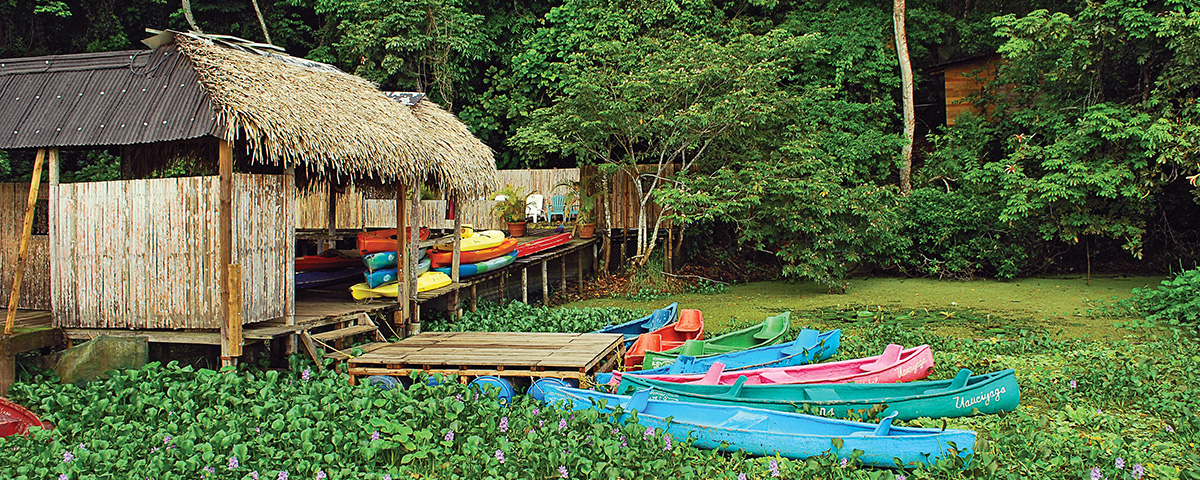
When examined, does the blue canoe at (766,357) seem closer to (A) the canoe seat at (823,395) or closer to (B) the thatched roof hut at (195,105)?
(A) the canoe seat at (823,395)

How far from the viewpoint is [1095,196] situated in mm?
12742

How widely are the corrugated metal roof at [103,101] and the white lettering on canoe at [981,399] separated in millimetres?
5759

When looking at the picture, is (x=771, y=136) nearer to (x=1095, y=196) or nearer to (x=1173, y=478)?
(x=1095, y=196)

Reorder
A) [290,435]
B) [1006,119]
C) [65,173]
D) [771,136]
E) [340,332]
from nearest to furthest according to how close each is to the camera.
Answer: [290,435] → [340,332] → [771,136] → [1006,119] → [65,173]

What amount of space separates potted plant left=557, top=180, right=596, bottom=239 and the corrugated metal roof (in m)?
8.59

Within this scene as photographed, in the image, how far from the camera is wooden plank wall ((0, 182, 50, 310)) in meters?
7.28

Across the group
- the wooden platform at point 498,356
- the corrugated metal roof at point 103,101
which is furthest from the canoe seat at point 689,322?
the corrugated metal roof at point 103,101

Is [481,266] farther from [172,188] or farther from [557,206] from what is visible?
[557,206]

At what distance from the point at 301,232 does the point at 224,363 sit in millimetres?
8426

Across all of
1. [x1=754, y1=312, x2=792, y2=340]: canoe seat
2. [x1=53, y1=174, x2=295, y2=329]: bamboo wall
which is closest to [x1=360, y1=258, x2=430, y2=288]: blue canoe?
[x1=53, y1=174, x2=295, y2=329]: bamboo wall

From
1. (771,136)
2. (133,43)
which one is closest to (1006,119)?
(771,136)

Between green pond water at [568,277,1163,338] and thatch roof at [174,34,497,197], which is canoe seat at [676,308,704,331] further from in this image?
thatch roof at [174,34,497,197]

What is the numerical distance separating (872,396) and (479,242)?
20.3 feet

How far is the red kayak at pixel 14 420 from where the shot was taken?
509 cm
